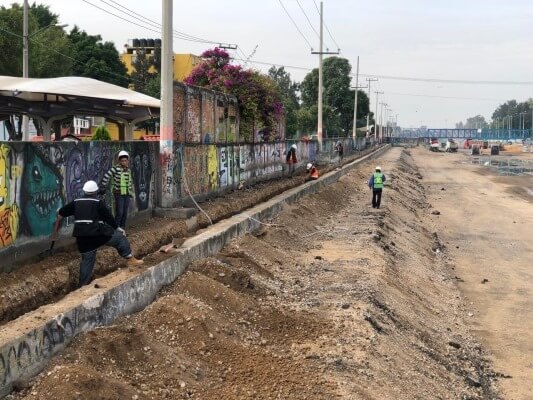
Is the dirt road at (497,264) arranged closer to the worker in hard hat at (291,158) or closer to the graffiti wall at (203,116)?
the worker in hard hat at (291,158)

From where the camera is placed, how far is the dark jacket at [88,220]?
8.61 metres

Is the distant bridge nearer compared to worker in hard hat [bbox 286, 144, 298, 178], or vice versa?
worker in hard hat [bbox 286, 144, 298, 178]

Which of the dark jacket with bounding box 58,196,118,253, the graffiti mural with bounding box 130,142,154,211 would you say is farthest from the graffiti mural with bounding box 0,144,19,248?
the graffiti mural with bounding box 130,142,154,211

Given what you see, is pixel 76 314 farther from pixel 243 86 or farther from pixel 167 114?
pixel 243 86

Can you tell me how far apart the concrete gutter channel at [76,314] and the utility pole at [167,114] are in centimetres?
291

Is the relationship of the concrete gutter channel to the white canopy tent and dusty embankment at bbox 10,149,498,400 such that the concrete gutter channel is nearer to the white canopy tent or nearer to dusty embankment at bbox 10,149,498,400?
dusty embankment at bbox 10,149,498,400

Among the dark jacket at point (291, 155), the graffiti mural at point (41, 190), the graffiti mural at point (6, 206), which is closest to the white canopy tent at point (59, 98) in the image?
the graffiti mural at point (41, 190)

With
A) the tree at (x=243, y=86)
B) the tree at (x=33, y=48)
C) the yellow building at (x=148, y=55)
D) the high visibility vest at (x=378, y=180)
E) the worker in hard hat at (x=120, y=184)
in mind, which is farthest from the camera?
the yellow building at (x=148, y=55)

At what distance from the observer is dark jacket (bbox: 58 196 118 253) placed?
8.61 metres

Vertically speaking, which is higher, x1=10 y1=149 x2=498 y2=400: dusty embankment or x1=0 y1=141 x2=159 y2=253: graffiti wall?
x1=0 y1=141 x2=159 y2=253: graffiti wall

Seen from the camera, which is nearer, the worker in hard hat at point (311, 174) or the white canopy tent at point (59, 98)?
the white canopy tent at point (59, 98)

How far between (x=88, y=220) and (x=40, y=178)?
1.69m

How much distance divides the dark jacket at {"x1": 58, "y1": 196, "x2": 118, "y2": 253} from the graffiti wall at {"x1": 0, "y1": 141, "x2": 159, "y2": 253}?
2.87 ft

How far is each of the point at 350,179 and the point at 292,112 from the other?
36.7 meters
